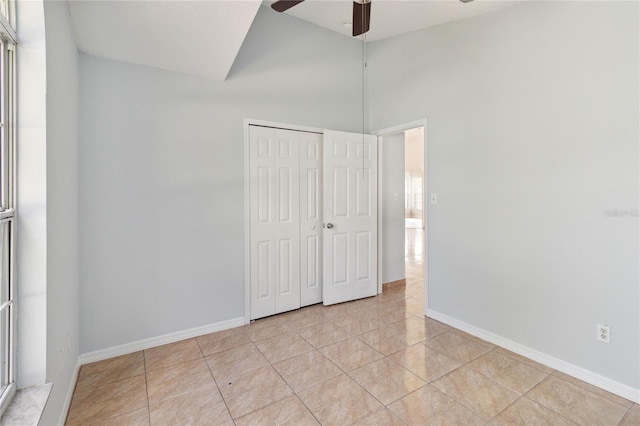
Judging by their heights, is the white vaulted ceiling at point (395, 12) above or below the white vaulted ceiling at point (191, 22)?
above

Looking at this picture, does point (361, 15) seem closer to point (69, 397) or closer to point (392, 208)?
point (392, 208)

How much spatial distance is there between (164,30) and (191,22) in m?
0.23

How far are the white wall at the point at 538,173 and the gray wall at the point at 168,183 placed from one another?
168 centimetres

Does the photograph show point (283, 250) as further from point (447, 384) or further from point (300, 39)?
point (300, 39)

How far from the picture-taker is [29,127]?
1.37 m

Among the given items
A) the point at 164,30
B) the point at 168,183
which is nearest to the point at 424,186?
the point at 168,183

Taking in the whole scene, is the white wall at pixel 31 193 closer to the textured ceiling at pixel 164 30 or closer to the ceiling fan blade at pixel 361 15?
the textured ceiling at pixel 164 30

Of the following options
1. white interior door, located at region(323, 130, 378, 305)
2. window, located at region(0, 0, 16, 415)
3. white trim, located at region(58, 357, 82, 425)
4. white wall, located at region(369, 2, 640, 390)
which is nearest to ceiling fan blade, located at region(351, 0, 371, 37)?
white wall, located at region(369, 2, 640, 390)

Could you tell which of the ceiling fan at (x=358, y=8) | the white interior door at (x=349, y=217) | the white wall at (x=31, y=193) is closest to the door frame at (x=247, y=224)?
the white interior door at (x=349, y=217)

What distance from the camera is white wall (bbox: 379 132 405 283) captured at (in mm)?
4250

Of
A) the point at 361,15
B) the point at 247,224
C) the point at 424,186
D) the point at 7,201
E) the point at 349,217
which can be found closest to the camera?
the point at 7,201

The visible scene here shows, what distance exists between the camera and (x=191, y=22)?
2080mm

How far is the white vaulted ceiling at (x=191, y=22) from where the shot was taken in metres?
1.95

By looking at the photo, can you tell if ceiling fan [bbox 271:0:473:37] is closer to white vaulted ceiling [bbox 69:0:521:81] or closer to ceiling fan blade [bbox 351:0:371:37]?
ceiling fan blade [bbox 351:0:371:37]
